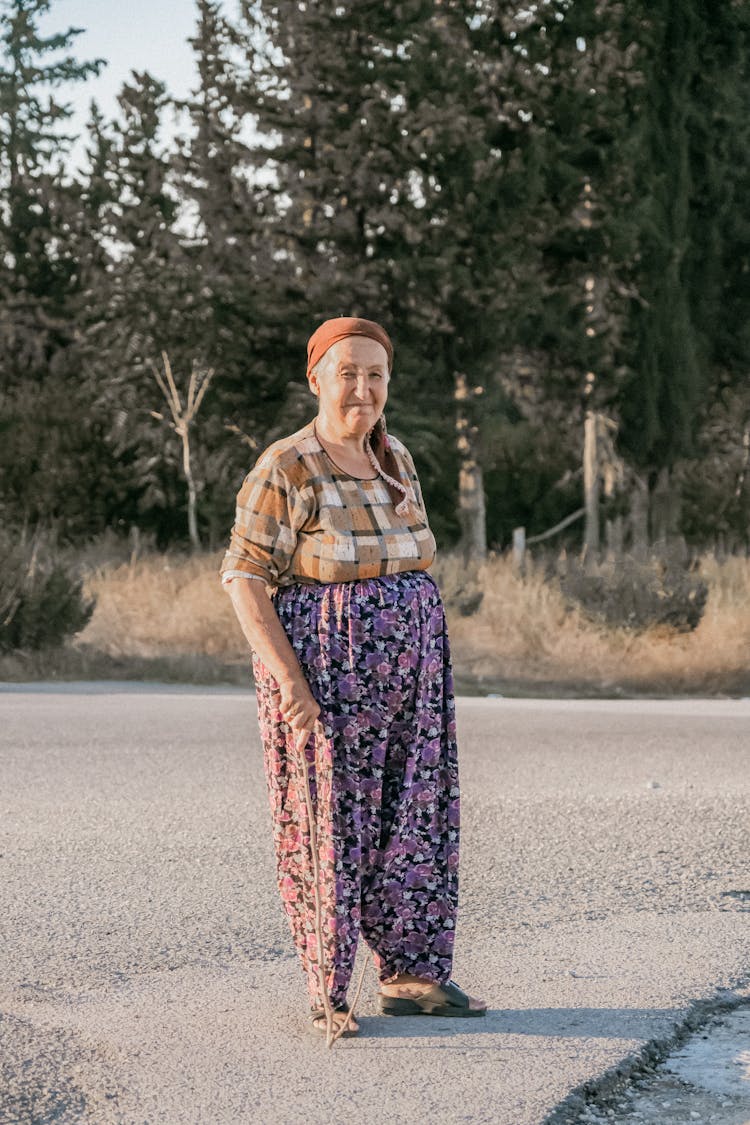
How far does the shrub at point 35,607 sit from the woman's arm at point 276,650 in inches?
440

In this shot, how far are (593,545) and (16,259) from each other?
1953 cm

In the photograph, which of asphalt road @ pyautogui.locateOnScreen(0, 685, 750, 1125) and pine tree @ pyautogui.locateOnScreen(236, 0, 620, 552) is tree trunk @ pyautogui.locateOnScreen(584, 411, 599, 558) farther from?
asphalt road @ pyautogui.locateOnScreen(0, 685, 750, 1125)

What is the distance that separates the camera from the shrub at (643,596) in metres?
17.5

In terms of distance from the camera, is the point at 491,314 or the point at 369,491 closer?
the point at 369,491

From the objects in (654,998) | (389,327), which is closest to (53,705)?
(654,998)

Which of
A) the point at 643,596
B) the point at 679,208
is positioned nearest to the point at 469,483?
the point at 679,208

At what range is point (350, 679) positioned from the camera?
4605 millimetres

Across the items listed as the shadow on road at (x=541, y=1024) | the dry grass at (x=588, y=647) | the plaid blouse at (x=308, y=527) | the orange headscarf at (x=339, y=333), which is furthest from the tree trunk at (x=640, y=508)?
the plaid blouse at (x=308, y=527)

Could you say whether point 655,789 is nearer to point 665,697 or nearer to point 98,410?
point 665,697

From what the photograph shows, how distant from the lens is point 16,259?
41.7m

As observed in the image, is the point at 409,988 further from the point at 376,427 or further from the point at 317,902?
the point at 376,427

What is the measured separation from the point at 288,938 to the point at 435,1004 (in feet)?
3.62

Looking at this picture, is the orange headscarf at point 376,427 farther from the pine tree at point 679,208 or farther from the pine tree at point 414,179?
the pine tree at point 679,208

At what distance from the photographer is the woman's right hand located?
4.52 m
